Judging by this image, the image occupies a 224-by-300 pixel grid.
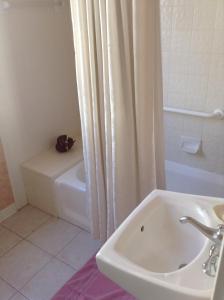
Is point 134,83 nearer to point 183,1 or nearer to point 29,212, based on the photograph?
point 183,1

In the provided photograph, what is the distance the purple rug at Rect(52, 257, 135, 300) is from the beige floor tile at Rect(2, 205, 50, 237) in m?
0.59

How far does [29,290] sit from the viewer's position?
1711 mm

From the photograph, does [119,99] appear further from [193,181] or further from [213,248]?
[193,181]

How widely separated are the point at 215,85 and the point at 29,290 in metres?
1.78

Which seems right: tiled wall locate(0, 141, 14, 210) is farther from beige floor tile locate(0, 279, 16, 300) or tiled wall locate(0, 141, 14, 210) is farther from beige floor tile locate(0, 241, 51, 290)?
beige floor tile locate(0, 279, 16, 300)

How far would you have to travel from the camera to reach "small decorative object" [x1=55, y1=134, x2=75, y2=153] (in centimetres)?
244

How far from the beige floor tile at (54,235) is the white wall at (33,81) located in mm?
377

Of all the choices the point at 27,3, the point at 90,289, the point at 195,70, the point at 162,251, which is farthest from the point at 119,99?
the point at 27,3

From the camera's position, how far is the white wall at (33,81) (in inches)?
81.0

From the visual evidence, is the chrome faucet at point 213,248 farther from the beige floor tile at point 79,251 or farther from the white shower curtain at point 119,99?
the beige floor tile at point 79,251

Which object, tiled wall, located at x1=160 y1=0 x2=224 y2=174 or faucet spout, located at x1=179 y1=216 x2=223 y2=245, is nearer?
faucet spout, located at x1=179 y1=216 x2=223 y2=245

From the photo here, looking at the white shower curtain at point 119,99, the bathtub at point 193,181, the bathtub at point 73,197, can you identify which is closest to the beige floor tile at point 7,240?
the bathtub at point 73,197

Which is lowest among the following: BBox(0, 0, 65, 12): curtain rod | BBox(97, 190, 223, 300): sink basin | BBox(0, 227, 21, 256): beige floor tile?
BBox(0, 227, 21, 256): beige floor tile

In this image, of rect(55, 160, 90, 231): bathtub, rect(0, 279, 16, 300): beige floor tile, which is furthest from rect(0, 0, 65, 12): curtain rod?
rect(0, 279, 16, 300): beige floor tile
